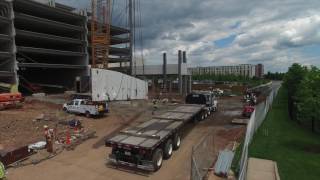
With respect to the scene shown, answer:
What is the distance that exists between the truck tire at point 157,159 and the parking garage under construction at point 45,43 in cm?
4274

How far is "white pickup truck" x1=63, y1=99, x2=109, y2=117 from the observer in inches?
1276

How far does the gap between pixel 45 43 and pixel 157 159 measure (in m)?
60.5

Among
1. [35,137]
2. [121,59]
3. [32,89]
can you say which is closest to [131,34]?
[121,59]

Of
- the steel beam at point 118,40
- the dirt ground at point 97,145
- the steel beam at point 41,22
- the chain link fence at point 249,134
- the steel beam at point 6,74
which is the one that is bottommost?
the dirt ground at point 97,145

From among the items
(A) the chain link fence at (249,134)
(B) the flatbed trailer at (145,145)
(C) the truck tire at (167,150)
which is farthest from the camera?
(C) the truck tire at (167,150)

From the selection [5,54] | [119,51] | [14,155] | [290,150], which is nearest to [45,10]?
[5,54]

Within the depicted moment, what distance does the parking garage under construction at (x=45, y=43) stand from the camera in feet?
174

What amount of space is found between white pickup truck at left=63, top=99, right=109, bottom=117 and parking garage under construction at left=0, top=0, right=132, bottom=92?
75.5 feet

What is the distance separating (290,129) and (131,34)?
51123mm

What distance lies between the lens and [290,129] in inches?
1275

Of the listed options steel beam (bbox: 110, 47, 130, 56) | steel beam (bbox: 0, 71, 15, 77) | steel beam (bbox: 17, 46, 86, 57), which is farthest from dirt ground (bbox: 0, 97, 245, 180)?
steel beam (bbox: 110, 47, 130, 56)

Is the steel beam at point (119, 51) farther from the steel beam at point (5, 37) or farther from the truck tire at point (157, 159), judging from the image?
the truck tire at point (157, 159)

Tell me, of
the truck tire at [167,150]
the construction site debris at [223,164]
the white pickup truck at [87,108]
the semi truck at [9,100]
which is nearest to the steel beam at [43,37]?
the semi truck at [9,100]

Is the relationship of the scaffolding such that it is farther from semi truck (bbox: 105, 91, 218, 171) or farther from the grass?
semi truck (bbox: 105, 91, 218, 171)
